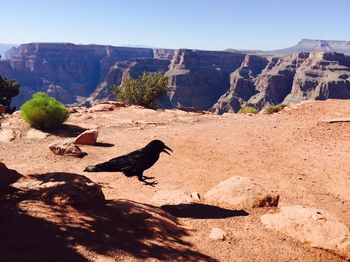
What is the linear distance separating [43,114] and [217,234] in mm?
12554

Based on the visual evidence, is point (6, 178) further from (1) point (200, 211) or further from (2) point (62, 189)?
(1) point (200, 211)

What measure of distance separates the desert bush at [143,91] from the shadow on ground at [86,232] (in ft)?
83.1

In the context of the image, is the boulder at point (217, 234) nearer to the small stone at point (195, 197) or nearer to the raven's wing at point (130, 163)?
the small stone at point (195, 197)

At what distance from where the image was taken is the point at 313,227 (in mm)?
7465

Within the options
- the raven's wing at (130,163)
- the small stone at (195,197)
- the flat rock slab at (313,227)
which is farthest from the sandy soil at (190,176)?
the small stone at (195,197)

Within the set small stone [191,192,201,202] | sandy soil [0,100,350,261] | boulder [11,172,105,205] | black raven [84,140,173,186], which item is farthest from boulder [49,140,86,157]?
small stone [191,192,201,202]

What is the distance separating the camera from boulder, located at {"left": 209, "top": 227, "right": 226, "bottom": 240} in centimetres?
709

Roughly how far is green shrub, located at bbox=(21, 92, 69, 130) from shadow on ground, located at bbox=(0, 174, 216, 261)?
34.0 feet

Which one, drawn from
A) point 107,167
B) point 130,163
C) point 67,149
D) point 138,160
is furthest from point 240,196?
point 67,149

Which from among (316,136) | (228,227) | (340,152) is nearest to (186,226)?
(228,227)

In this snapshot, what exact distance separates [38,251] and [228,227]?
3.57 metres

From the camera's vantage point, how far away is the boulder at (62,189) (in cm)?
757

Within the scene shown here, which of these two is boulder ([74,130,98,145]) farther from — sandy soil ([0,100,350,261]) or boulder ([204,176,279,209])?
boulder ([204,176,279,209])

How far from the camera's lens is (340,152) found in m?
15.9
